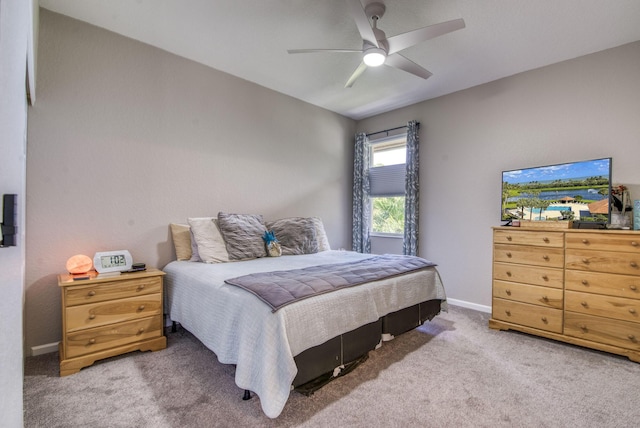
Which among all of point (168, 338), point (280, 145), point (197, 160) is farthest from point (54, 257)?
point (280, 145)

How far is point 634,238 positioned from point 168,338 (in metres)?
3.87

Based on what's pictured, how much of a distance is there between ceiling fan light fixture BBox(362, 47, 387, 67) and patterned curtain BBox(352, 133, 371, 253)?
2.28m

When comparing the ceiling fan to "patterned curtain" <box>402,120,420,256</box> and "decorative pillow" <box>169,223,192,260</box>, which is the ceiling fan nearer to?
"patterned curtain" <box>402,120,420,256</box>

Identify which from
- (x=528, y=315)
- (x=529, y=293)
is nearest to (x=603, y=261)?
(x=529, y=293)

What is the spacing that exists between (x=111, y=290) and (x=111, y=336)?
339 millimetres

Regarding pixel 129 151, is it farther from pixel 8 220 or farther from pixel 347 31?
pixel 8 220

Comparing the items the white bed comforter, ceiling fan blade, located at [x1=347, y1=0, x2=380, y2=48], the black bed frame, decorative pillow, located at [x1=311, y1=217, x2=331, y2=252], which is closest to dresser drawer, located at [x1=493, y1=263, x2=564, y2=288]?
the white bed comforter

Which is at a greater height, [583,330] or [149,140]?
Result: [149,140]

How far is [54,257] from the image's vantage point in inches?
93.3

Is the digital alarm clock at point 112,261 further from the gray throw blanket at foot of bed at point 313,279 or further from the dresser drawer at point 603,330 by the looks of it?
the dresser drawer at point 603,330

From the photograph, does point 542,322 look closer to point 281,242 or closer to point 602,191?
point 602,191

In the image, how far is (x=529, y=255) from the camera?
9.04ft

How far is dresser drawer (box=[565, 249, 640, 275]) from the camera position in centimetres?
227

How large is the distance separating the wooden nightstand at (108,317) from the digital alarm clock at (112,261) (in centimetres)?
8
